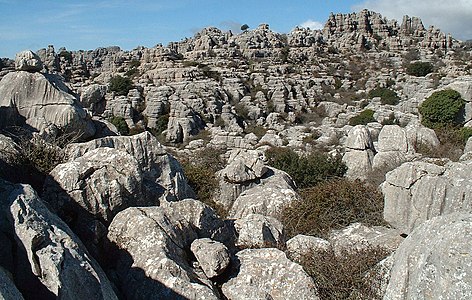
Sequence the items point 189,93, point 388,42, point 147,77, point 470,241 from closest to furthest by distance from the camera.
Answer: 1. point 470,241
2. point 189,93
3. point 147,77
4. point 388,42

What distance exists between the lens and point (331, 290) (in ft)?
19.4

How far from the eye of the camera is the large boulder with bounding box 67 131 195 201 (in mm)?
8164

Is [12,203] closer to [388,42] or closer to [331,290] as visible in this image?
[331,290]

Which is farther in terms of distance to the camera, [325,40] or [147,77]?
[325,40]

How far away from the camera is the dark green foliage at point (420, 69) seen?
50375 millimetres

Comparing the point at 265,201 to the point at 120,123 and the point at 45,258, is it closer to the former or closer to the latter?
the point at 45,258

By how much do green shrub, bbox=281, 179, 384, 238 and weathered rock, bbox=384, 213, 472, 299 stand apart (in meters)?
3.54

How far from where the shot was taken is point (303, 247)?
6.96m

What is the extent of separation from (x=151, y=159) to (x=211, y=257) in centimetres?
322

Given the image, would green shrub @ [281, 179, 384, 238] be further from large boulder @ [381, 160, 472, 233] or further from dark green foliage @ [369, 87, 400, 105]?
dark green foliage @ [369, 87, 400, 105]

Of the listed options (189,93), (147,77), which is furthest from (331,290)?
(147,77)

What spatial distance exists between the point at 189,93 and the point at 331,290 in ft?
121

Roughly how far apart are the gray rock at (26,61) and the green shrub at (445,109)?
18.1m

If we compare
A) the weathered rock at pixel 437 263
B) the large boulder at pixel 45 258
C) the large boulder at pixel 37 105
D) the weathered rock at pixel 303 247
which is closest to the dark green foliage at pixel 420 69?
the large boulder at pixel 37 105
